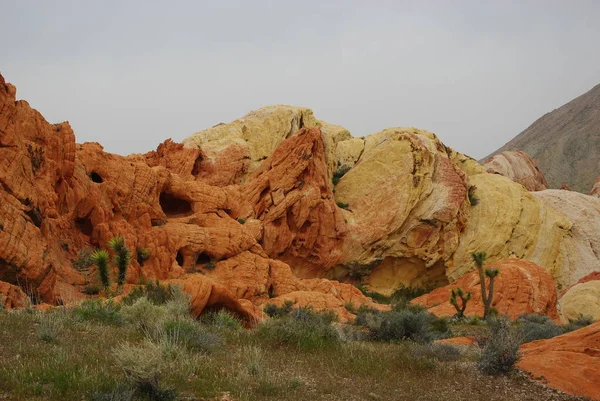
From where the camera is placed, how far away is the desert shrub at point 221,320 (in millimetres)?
12779

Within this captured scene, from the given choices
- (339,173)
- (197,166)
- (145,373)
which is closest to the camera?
(145,373)

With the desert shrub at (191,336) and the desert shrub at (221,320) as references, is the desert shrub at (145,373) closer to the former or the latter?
the desert shrub at (191,336)

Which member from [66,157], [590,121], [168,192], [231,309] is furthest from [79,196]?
[590,121]

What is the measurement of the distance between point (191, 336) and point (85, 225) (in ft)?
66.8

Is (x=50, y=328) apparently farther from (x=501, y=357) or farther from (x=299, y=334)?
(x=501, y=357)

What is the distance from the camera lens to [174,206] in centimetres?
3612

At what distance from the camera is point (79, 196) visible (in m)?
26.7

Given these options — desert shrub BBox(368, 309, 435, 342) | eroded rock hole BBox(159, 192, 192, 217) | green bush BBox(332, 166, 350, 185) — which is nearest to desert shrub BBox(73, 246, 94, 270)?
eroded rock hole BBox(159, 192, 192, 217)

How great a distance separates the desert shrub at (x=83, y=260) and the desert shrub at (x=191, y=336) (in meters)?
17.0

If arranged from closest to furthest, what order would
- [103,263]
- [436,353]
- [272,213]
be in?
1. [436,353]
2. [103,263]
3. [272,213]

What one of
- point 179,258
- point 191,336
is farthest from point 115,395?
point 179,258

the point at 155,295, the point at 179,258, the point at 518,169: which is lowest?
the point at 155,295

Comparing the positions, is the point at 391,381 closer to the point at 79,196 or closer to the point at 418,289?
the point at 79,196

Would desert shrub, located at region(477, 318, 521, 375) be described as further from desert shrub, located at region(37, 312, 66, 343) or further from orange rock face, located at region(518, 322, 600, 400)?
Result: desert shrub, located at region(37, 312, 66, 343)
